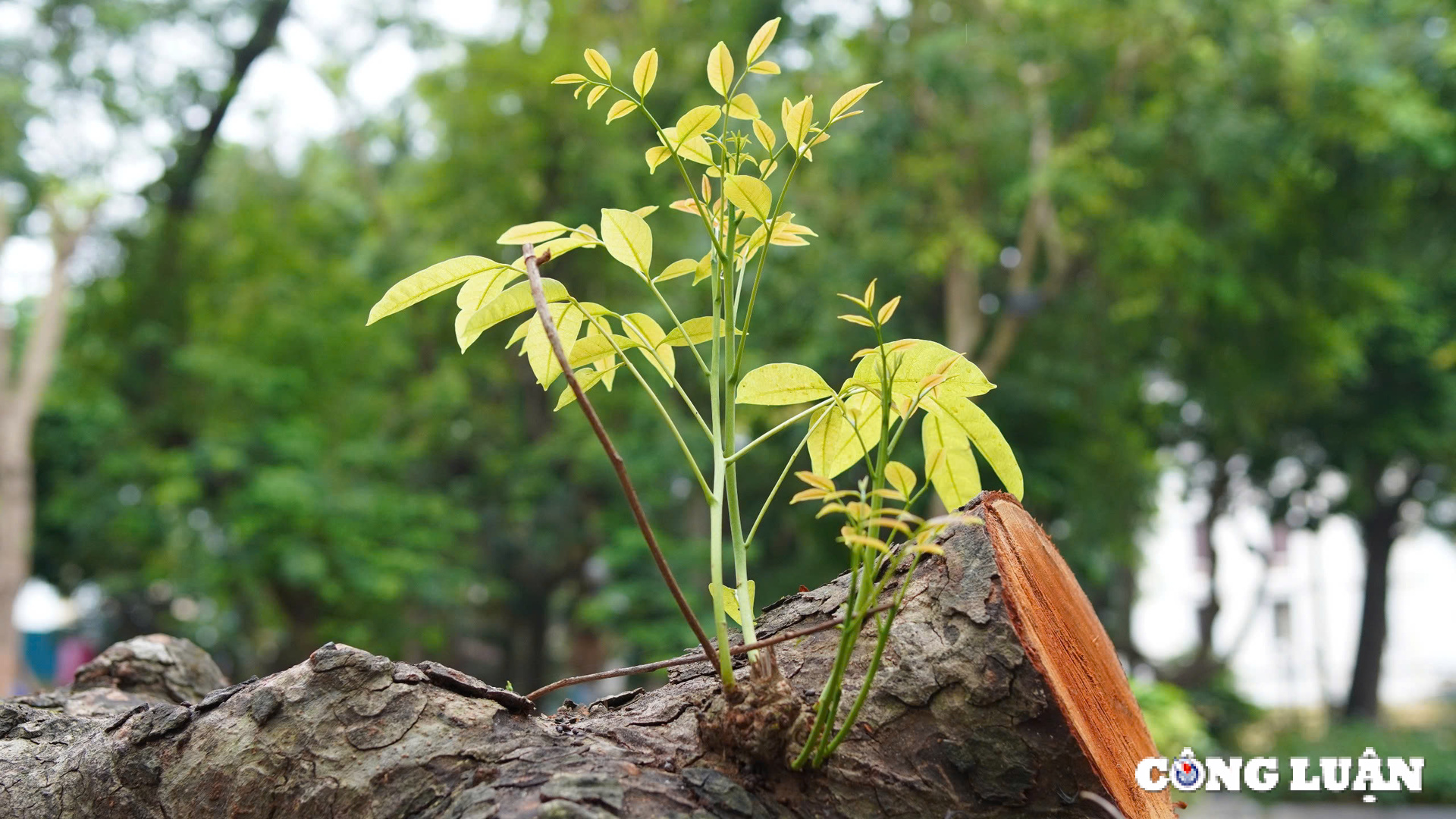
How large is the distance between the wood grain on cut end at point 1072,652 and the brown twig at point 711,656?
5.8 inches

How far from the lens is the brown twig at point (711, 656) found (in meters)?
1.02

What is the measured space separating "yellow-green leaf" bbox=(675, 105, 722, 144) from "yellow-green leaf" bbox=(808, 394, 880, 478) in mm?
331

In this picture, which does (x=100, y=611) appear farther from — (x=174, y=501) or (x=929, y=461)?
(x=929, y=461)

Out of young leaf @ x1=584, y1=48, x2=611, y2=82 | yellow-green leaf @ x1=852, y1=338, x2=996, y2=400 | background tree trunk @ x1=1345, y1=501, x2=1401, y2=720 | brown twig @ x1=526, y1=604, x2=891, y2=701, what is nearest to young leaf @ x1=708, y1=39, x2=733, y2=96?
young leaf @ x1=584, y1=48, x2=611, y2=82

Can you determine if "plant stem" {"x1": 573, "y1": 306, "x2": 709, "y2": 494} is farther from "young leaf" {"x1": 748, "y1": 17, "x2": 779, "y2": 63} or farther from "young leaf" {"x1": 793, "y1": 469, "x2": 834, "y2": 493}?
"young leaf" {"x1": 748, "y1": 17, "x2": 779, "y2": 63}

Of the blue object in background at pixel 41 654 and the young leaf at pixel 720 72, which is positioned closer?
the young leaf at pixel 720 72

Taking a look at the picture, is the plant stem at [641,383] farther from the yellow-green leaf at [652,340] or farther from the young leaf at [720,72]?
the young leaf at [720,72]

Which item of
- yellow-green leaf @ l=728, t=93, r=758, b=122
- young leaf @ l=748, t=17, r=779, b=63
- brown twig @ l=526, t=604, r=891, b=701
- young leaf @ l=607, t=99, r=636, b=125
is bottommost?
brown twig @ l=526, t=604, r=891, b=701

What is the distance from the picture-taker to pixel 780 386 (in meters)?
1.22

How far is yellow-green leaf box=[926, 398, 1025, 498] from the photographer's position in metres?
1.20

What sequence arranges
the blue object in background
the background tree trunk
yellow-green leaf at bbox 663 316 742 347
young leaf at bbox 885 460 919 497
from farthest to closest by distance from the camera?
the blue object in background → the background tree trunk → yellow-green leaf at bbox 663 316 742 347 → young leaf at bbox 885 460 919 497

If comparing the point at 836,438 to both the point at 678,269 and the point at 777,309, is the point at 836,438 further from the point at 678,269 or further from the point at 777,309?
the point at 777,309

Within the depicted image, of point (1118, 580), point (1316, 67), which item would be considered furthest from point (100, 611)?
point (1316, 67)

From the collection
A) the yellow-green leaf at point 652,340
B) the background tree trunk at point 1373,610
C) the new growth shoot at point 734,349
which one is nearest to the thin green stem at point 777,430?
the new growth shoot at point 734,349
